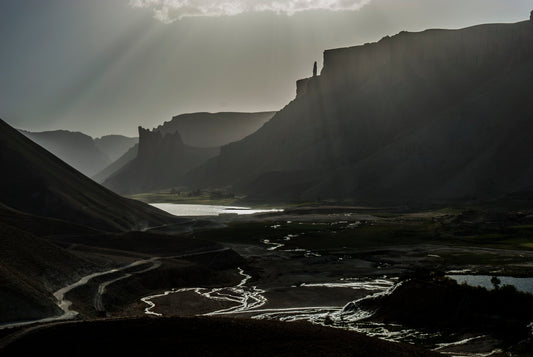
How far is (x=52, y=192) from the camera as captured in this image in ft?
348

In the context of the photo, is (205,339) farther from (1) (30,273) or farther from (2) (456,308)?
(1) (30,273)

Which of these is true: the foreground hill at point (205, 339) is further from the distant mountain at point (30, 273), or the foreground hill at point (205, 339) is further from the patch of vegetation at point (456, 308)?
the distant mountain at point (30, 273)

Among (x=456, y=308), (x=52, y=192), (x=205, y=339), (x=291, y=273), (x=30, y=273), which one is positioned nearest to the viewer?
(x=205, y=339)

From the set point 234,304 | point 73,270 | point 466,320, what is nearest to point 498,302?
point 466,320

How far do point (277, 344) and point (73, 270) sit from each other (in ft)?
114

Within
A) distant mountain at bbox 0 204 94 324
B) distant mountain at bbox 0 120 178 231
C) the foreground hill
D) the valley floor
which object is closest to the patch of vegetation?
the valley floor

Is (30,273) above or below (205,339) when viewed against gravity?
above

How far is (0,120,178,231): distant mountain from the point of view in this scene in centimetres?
10300

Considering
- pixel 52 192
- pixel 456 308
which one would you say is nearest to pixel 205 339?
pixel 456 308

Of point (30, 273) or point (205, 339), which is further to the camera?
point (30, 273)

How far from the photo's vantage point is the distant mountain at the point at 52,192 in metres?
103

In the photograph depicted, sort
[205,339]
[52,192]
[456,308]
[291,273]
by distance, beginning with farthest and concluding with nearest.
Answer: [52,192]
[291,273]
[456,308]
[205,339]

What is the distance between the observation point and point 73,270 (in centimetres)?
5788

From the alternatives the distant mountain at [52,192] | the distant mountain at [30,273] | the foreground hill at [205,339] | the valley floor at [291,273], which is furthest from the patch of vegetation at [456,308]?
the distant mountain at [52,192]
